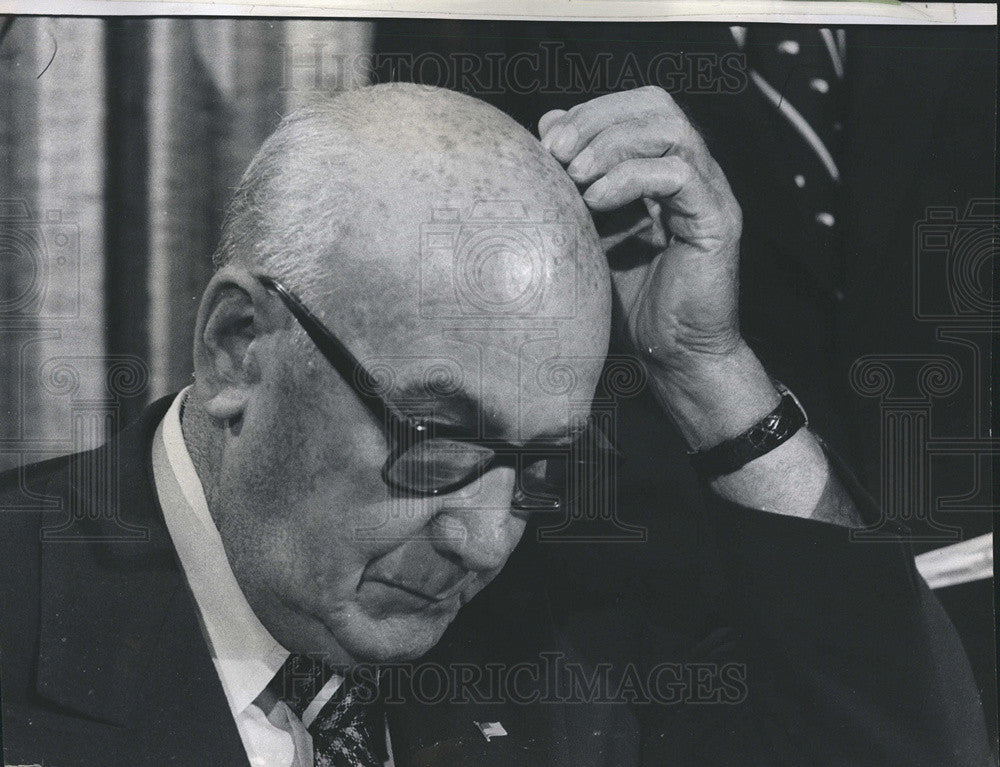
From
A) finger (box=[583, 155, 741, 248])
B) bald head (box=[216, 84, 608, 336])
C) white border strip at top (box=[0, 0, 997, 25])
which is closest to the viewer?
bald head (box=[216, 84, 608, 336])

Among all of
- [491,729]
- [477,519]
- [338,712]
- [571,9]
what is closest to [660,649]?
[491,729]

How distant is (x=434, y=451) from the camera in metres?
1.50

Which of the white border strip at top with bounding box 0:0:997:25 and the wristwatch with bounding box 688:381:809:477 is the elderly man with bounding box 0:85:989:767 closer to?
the wristwatch with bounding box 688:381:809:477

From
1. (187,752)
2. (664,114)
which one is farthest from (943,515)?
(187,752)

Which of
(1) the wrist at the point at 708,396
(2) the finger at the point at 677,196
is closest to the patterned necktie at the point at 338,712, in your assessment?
(1) the wrist at the point at 708,396

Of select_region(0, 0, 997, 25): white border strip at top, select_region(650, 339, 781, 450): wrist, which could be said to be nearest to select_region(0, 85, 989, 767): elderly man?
select_region(650, 339, 781, 450): wrist

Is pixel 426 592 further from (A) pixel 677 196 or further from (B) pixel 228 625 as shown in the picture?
(A) pixel 677 196

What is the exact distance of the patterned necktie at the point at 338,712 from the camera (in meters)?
1.58

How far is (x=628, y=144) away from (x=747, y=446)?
499 mm

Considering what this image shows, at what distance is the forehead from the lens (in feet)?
4.83

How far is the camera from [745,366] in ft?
5.47

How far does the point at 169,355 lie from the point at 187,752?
1.94ft

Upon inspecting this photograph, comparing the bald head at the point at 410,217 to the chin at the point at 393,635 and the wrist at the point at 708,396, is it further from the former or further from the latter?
the chin at the point at 393,635

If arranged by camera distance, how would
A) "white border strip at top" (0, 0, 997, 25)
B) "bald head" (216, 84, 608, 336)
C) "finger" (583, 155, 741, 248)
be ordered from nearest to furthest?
1. "bald head" (216, 84, 608, 336)
2. "finger" (583, 155, 741, 248)
3. "white border strip at top" (0, 0, 997, 25)
